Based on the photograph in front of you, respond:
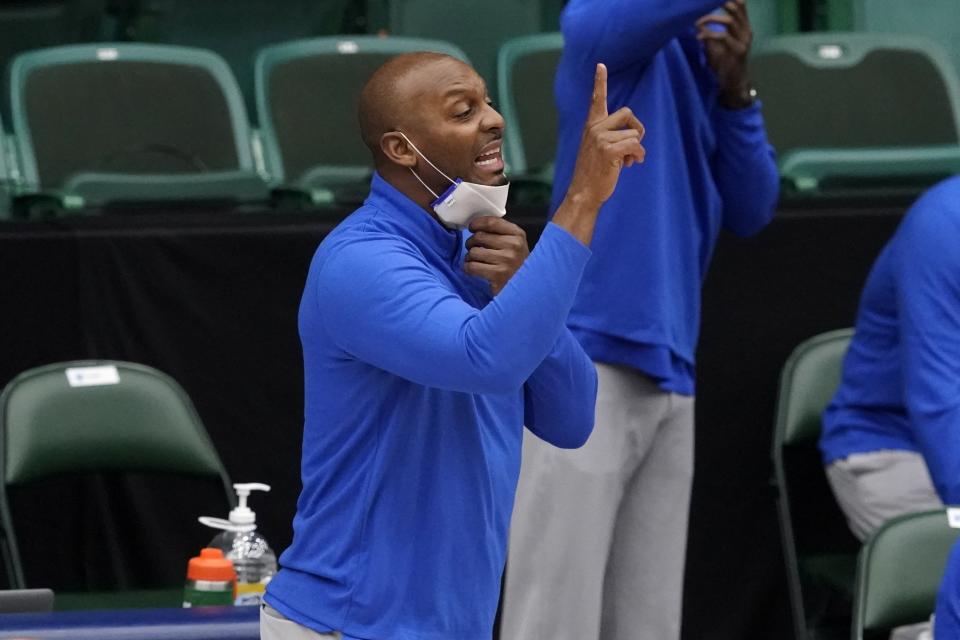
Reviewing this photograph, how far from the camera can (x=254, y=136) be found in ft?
18.2

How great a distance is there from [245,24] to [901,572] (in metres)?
3.86

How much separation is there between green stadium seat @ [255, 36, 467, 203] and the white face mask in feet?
10.5

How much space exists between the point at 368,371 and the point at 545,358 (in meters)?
0.24

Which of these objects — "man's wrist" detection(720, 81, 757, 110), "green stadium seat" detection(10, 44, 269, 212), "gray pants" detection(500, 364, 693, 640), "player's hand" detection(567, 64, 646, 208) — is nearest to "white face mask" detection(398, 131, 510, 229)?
"player's hand" detection(567, 64, 646, 208)

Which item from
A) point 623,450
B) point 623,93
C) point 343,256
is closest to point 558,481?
point 623,450

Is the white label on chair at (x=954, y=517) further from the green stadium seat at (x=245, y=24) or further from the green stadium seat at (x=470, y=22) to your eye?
the green stadium seat at (x=245, y=24)

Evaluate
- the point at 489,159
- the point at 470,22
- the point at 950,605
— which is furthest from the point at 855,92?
the point at 489,159

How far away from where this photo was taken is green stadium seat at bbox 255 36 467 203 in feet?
17.8

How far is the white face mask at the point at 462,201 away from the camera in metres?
2.18

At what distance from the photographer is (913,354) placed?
11.9 feet

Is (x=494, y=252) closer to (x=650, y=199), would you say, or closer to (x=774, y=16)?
(x=650, y=199)

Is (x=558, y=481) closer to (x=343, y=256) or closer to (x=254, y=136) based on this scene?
(x=343, y=256)

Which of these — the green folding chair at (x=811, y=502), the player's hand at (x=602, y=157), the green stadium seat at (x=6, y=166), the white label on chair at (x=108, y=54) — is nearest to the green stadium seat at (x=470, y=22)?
the white label on chair at (x=108, y=54)

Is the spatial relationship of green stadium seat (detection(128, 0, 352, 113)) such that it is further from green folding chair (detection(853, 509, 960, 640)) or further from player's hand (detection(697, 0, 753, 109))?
green folding chair (detection(853, 509, 960, 640))
